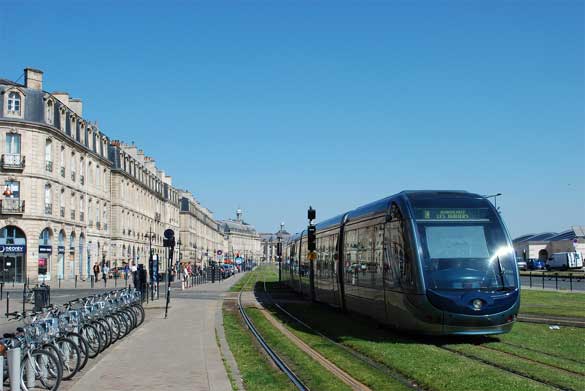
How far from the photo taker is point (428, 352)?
1428 cm

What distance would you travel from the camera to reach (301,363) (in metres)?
13.7

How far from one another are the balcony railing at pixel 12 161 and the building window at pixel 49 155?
7.59 feet

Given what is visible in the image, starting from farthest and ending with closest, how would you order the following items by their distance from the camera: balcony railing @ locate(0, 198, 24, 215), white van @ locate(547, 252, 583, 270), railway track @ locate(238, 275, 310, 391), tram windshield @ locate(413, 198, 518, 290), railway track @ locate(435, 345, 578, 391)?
white van @ locate(547, 252, 583, 270) < balcony railing @ locate(0, 198, 24, 215) < tram windshield @ locate(413, 198, 518, 290) < railway track @ locate(238, 275, 310, 391) < railway track @ locate(435, 345, 578, 391)

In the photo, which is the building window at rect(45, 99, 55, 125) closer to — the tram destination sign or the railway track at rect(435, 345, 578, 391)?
the tram destination sign

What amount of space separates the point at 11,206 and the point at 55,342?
43.0m

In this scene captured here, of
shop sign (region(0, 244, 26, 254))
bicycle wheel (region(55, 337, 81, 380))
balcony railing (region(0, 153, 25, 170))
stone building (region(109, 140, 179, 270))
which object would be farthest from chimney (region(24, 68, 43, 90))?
bicycle wheel (region(55, 337, 81, 380))

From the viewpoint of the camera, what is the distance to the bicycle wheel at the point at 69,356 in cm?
1212

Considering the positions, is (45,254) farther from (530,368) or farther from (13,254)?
(530,368)

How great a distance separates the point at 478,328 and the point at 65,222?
48.0m

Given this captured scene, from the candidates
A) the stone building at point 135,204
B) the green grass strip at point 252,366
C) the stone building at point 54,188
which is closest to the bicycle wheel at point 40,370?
the green grass strip at point 252,366

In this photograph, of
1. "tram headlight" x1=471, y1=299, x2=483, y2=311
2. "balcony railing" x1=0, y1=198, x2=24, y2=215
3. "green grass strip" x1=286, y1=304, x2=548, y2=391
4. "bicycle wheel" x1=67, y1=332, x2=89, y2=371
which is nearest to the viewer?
"green grass strip" x1=286, y1=304, x2=548, y2=391

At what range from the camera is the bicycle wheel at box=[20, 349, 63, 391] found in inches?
411

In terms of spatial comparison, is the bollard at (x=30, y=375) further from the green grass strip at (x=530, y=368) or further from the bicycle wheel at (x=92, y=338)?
the green grass strip at (x=530, y=368)

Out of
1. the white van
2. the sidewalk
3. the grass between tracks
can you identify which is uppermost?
the white van
